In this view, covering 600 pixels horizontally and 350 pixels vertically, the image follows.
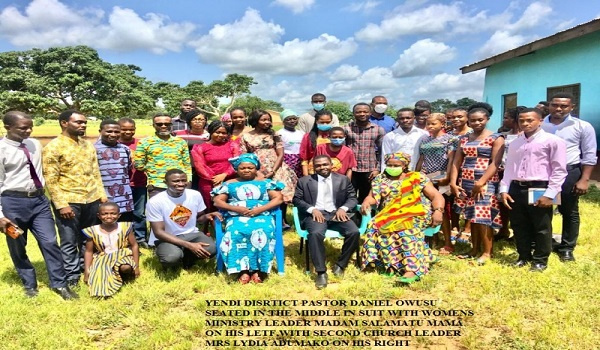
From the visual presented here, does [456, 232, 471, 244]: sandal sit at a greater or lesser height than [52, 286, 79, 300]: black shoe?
lesser

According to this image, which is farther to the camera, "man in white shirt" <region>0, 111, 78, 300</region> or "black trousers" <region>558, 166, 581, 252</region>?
"black trousers" <region>558, 166, 581, 252</region>

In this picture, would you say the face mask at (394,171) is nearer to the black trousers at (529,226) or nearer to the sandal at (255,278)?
the black trousers at (529,226)

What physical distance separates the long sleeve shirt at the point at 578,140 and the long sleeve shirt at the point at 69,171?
5.38 metres

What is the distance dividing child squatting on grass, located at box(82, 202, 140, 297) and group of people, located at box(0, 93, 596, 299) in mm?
14

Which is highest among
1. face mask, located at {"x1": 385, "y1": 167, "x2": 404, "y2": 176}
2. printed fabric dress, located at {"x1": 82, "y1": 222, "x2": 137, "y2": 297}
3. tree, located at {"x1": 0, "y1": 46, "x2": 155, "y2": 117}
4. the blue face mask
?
tree, located at {"x1": 0, "y1": 46, "x2": 155, "y2": 117}

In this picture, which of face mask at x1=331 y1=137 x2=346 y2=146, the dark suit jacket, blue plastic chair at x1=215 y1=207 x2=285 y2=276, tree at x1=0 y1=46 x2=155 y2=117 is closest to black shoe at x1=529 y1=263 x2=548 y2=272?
the dark suit jacket

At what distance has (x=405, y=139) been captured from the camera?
17.6ft

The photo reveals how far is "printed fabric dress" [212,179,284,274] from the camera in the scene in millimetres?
4273

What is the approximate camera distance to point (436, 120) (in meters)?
5.09

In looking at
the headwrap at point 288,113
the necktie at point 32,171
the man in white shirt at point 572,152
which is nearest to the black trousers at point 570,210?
the man in white shirt at point 572,152

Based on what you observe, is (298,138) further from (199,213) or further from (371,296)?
(371,296)

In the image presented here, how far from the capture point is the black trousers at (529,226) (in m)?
4.25

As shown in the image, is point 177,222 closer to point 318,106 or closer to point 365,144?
point 365,144

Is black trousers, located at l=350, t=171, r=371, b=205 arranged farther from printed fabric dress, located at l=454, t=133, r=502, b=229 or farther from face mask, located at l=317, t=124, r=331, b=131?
printed fabric dress, located at l=454, t=133, r=502, b=229
